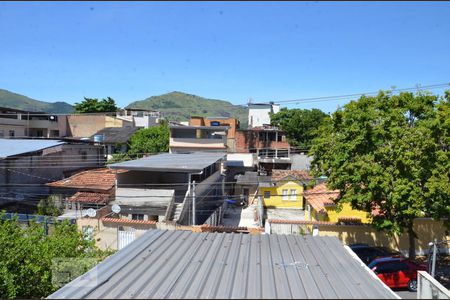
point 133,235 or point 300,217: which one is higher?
point 133,235

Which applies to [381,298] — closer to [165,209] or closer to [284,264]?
[284,264]

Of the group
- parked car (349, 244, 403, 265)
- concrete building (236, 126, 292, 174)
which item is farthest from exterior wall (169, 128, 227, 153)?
parked car (349, 244, 403, 265)

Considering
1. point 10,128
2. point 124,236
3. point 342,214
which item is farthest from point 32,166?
point 342,214

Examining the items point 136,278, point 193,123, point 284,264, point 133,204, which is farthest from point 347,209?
point 193,123

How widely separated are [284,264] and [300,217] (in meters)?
24.1

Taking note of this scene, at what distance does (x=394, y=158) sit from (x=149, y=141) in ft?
95.7

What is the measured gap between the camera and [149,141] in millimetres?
39344

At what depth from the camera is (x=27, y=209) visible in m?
23.2

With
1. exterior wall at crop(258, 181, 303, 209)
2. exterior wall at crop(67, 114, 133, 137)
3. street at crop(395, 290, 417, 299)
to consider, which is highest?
exterior wall at crop(67, 114, 133, 137)

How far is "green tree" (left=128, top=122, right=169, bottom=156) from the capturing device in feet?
127

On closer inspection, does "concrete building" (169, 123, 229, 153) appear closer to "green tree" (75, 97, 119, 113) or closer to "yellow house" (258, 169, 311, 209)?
"yellow house" (258, 169, 311, 209)

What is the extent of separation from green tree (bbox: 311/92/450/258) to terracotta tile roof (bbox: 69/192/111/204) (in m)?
14.0

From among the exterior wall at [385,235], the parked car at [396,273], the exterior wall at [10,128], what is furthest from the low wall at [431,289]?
the exterior wall at [10,128]

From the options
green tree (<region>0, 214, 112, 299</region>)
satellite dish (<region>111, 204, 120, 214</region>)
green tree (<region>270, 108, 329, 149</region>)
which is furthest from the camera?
green tree (<region>270, 108, 329, 149</region>)
